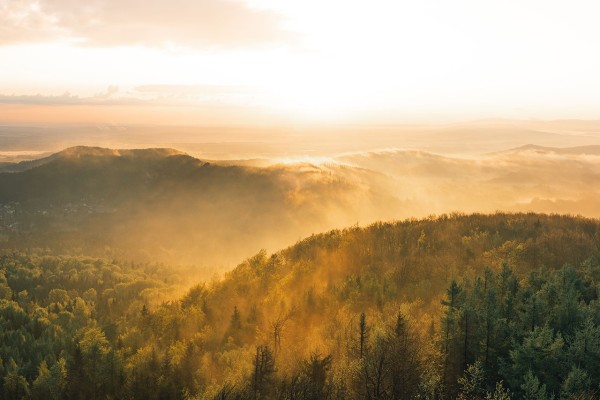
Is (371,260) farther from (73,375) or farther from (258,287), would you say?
(73,375)

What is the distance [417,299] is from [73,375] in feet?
295

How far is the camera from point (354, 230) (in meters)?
153

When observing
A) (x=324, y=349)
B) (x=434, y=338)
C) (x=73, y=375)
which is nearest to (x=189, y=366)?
(x=73, y=375)

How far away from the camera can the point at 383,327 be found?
57.1 m

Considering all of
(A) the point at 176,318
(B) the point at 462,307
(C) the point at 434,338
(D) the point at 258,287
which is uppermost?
(B) the point at 462,307

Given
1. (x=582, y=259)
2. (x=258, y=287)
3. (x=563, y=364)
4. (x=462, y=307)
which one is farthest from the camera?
(x=258, y=287)

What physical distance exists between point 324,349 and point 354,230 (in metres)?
83.0

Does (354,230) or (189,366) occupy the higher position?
(354,230)

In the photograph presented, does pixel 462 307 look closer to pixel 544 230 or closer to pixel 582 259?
pixel 582 259

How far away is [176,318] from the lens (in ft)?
513

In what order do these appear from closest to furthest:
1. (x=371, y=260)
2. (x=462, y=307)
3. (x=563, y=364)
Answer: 1. (x=563, y=364)
2. (x=462, y=307)
3. (x=371, y=260)

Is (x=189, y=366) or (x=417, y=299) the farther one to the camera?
(x=189, y=366)

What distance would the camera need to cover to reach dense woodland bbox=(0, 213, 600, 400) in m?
46.4

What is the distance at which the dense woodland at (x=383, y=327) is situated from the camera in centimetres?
4644
